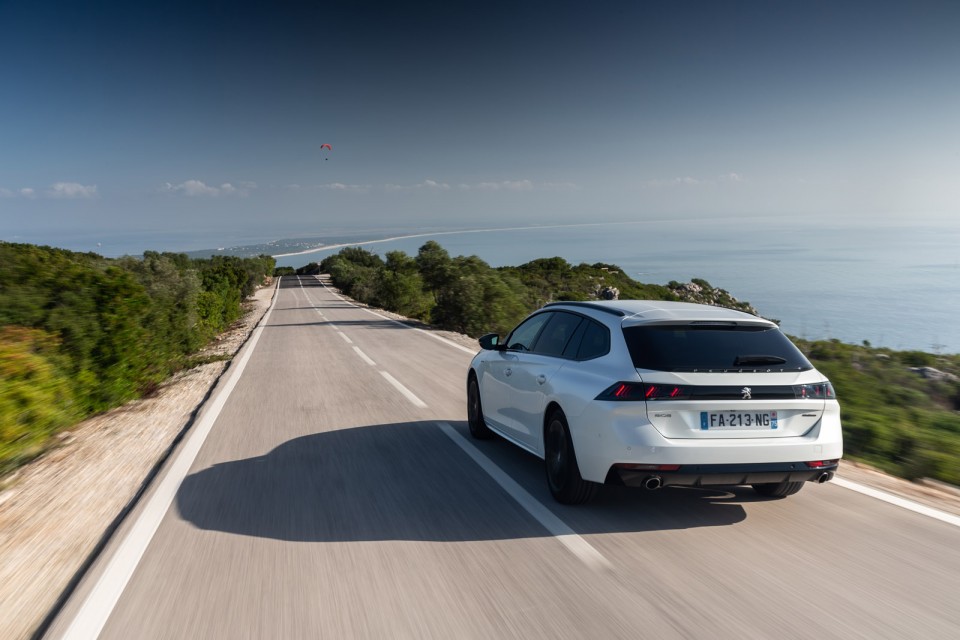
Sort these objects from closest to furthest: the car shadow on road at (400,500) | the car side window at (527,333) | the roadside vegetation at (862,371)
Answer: the car shadow on road at (400,500), the car side window at (527,333), the roadside vegetation at (862,371)

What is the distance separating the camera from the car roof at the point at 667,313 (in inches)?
193

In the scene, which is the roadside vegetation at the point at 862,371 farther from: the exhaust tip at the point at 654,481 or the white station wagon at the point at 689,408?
the exhaust tip at the point at 654,481

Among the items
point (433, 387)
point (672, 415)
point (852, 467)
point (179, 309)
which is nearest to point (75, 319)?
point (433, 387)

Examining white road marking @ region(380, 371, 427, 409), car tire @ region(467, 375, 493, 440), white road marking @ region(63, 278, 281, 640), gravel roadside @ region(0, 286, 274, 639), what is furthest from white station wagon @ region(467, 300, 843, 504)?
white road marking @ region(380, 371, 427, 409)

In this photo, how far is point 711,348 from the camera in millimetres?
4684

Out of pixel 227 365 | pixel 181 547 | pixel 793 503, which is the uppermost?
pixel 181 547

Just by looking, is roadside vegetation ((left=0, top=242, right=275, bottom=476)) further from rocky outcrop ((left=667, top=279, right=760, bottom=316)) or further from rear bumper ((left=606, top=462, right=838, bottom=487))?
rocky outcrop ((left=667, top=279, right=760, bottom=316))

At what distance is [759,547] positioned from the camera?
14.1 ft

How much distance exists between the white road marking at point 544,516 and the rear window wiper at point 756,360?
5.19 feet

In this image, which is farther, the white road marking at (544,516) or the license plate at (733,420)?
the license plate at (733,420)

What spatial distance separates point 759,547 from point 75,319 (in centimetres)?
884

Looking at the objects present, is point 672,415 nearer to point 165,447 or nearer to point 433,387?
point 165,447

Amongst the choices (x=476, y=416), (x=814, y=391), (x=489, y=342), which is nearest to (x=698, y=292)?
(x=476, y=416)

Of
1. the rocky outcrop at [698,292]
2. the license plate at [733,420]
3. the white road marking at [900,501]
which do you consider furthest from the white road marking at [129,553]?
the rocky outcrop at [698,292]
